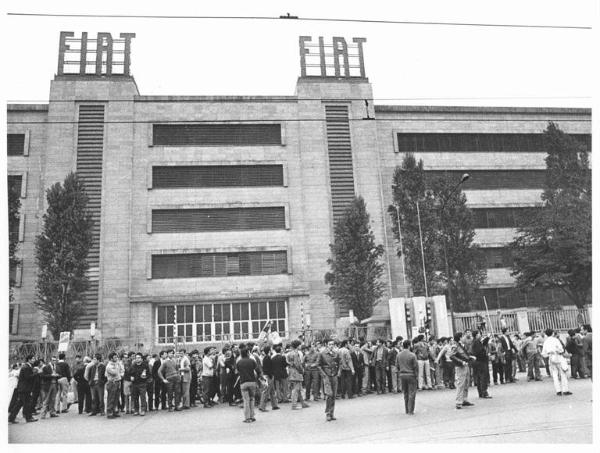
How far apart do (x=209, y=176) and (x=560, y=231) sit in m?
23.7

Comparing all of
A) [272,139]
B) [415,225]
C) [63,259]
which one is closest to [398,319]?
[415,225]

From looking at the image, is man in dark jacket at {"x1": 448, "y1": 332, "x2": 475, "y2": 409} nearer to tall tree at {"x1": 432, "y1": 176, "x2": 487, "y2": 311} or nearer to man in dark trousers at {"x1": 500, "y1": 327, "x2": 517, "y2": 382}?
man in dark trousers at {"x1": 500, "y1": 327, "x2": 517, "y2": 382}

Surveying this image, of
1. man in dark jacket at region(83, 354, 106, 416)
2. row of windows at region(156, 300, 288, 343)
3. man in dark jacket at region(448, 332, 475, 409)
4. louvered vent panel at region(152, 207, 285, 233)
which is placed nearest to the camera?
man in dark jacket at region(448, 332, 475, 409)

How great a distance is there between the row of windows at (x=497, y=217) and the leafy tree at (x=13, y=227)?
31.5 metres

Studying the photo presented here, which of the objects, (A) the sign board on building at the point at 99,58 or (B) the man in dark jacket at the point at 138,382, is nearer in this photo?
(B) the man in dark jacket at the point at 138,382

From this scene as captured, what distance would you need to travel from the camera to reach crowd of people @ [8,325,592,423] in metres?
12.2

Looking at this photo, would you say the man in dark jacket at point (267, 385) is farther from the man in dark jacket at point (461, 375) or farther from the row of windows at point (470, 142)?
the row of windows at point (470, 142)

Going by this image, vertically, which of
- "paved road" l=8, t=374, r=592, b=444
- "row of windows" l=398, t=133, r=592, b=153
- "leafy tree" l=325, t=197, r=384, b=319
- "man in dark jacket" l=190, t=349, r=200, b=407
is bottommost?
"paved road" l=8, t=374, r=592, b=444

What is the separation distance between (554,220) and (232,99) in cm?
2362

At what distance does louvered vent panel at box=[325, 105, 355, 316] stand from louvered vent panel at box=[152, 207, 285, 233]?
4732 mm

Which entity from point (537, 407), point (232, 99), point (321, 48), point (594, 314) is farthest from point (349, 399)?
point (321, 48)

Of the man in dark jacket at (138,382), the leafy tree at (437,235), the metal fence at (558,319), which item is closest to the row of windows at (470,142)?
the leafy tree at (437,235)

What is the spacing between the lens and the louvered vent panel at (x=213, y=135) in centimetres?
3794

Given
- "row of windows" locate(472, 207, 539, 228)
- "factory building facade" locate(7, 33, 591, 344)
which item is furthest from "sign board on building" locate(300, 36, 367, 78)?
"row of windows" locate(472, 207, 539, 228)
